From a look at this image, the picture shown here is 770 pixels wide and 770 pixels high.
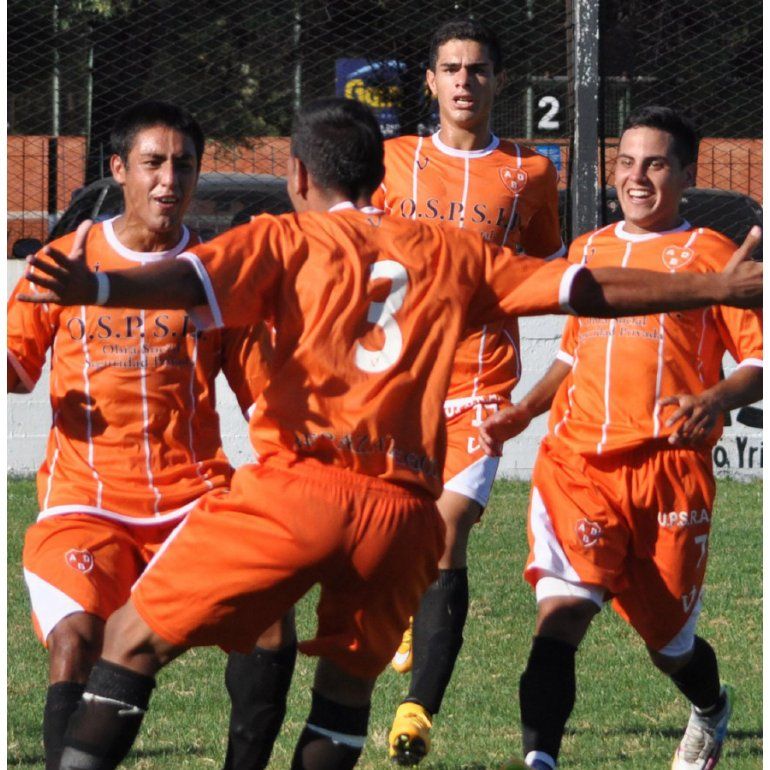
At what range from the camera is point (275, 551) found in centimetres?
358

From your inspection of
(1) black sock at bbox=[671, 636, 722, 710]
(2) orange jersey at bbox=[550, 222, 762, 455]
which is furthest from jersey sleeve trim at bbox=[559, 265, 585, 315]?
(1) black sock at bbox=[671, 636, 722, 710]

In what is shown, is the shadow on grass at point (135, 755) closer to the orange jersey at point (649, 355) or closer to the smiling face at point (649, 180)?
the orange jersey at point (649, 355)

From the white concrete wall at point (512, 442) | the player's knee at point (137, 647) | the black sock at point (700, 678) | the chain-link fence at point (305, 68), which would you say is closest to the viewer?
the player's knee at point (137, 647)

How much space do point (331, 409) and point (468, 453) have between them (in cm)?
211

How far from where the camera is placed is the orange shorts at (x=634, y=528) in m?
4.82

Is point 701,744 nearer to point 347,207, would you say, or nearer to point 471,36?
point 347,207

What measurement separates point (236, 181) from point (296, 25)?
2870 millimetres

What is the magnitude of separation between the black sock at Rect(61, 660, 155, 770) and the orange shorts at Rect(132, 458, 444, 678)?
0.15 meters

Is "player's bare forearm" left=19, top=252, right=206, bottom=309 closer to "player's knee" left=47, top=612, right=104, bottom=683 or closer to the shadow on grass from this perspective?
"player's knee" left=47, top=612, right=104, bottom=683

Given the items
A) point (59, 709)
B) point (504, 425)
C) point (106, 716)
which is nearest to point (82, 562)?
point (59, 709)

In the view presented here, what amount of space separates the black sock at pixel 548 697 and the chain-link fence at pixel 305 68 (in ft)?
24.4

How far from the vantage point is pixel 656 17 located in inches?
508

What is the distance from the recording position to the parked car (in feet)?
36.7

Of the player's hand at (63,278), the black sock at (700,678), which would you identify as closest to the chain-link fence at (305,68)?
the black sock at (700,678)
